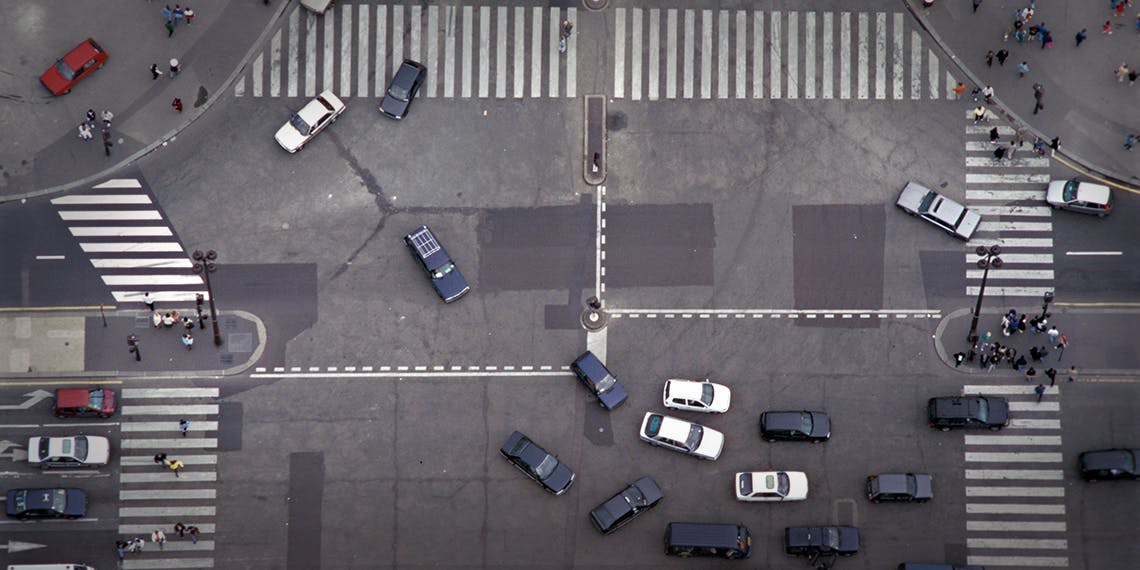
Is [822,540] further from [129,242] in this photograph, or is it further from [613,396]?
[129,242]

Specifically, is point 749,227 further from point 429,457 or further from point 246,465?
point 246,465

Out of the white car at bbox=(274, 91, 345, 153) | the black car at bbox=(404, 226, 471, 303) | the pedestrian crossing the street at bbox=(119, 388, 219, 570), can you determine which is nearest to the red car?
the white car at bbox=(274, 91, 345, 153)

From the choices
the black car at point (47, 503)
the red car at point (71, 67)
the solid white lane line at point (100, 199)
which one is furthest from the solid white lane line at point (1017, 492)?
the red car at point (71, 67)

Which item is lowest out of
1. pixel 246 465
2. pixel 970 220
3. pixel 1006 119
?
pixel 246 465

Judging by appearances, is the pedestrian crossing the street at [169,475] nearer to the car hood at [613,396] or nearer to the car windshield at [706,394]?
the car hood at [613,396]

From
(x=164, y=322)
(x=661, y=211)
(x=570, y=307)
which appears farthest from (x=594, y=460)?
(x=164, y=322)

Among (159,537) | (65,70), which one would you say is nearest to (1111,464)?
(159,537)
